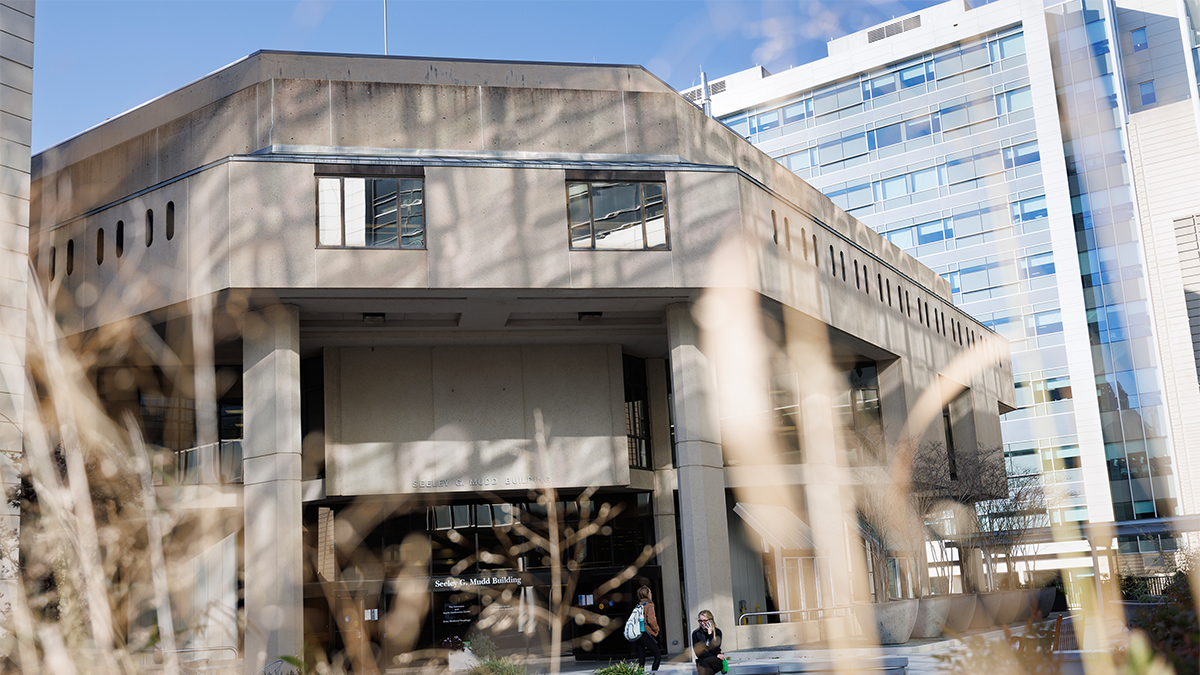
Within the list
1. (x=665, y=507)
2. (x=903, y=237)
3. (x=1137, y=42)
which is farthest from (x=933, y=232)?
(x=665, y=507)

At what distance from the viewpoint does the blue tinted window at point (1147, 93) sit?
75250mm

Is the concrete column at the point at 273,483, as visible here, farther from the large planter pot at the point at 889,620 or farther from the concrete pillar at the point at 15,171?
the large planter pot at the point at 889,620

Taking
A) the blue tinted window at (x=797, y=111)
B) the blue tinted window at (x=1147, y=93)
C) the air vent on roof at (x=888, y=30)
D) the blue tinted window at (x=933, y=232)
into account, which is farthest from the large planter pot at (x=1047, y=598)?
the air vent on roof at (x=888, y=30)

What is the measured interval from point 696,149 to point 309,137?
9.27 meters

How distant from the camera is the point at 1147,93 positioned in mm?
75750

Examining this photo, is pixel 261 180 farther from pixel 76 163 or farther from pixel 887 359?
pixel 887 359

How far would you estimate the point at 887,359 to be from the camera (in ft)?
111

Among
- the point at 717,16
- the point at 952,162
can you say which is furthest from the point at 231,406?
the point at 952,162

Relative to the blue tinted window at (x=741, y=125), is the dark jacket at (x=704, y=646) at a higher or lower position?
lower

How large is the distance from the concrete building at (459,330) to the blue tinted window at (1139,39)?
176ft

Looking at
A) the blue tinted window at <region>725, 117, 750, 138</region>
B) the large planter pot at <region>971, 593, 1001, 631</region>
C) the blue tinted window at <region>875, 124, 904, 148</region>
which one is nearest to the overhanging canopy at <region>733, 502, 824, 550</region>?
the large planter pot at <region>971, 593, 1001, 631</region>

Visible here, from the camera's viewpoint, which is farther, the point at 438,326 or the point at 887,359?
the point at 887,359

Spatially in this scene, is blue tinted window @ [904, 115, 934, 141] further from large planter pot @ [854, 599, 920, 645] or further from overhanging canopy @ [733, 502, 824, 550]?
large planter pot @ [854, 599, 920, 645]

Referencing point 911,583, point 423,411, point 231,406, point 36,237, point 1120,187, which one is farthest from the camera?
point 1120,187
